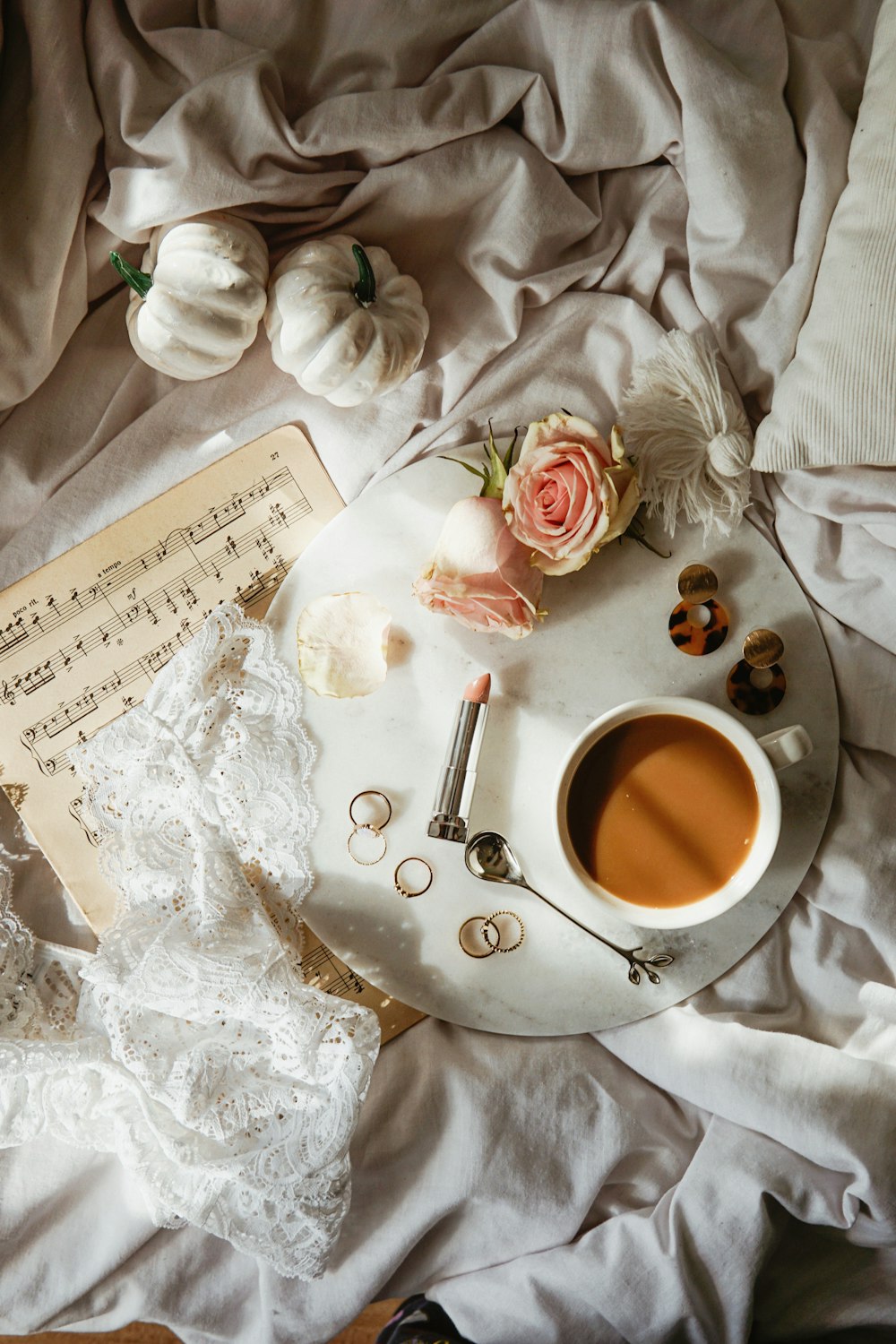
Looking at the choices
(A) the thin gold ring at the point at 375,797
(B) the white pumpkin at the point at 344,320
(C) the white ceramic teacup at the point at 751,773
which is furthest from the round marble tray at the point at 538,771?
(B) the white pumpkin at the point at 344,320

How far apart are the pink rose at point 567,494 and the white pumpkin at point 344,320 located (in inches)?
7.6

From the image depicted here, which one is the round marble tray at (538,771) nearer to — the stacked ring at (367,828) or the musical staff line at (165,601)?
the stacked ring at (367,828)

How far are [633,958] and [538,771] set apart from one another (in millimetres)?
211

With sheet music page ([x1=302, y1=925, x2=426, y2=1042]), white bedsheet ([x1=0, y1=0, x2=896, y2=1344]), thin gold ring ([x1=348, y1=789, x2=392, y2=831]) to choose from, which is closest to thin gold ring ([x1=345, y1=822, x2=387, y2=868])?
thin gold ring ([x1=348, y1=789, x2=392, y2=831])

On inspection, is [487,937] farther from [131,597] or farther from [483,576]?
[131,597]

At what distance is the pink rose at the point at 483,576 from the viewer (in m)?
0.94

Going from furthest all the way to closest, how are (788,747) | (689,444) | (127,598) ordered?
(127,598) < (689,444) < (788,747)

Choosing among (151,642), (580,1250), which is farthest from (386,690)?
(580,1250)

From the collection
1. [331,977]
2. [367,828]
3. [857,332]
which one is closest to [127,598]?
[367,828]

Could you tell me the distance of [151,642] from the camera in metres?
1.10

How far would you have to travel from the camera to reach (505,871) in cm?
98

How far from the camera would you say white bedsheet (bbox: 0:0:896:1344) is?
3.28 feet

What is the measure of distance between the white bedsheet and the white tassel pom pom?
0.24ft

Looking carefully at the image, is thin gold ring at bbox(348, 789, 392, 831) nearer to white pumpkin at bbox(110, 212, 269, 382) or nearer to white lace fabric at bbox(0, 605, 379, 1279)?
white lace fabric at bbox(0, 605, 379, 1279)
